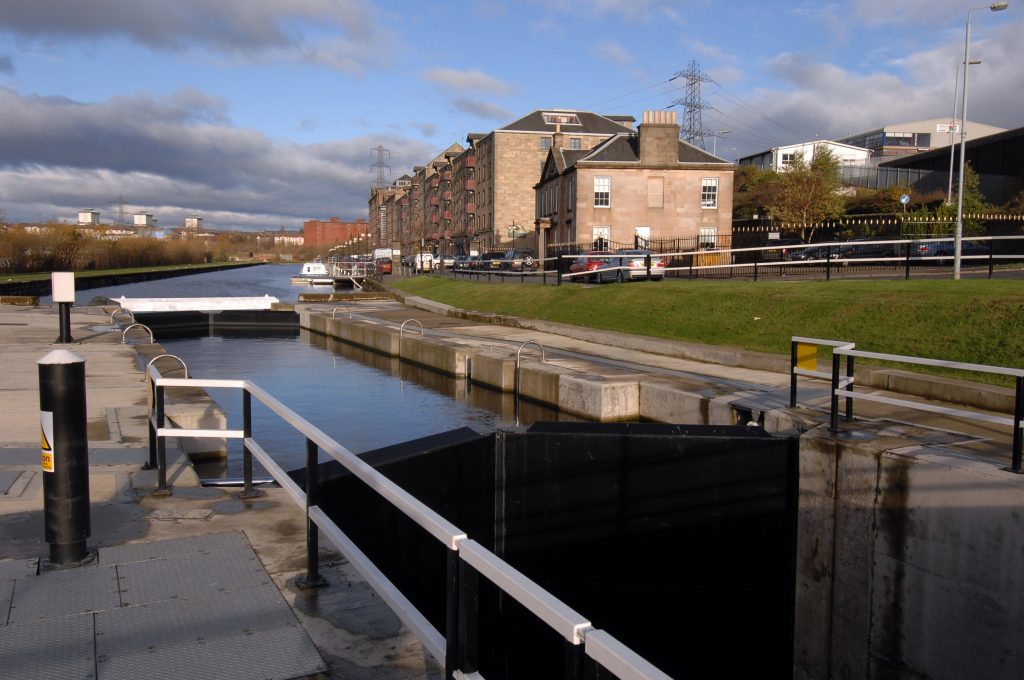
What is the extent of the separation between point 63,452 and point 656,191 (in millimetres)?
48386

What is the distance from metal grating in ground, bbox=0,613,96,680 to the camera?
3629 mm

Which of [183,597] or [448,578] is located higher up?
[448,578]

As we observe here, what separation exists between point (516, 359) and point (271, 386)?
7.45 meters

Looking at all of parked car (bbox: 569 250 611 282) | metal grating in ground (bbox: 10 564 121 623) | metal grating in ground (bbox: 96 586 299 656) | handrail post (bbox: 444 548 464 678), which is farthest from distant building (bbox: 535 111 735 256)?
handrail post (bbox: 444 548 464 678)

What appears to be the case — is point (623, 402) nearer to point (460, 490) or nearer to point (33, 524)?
point (460, 490)

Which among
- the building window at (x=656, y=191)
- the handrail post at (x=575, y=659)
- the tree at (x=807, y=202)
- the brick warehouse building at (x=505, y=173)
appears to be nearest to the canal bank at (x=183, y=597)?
the handrail post at (x=575, y=659)

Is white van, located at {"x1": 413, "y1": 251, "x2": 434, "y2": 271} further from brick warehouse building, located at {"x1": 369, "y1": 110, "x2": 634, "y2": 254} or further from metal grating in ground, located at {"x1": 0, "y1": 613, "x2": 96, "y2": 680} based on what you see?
metal grating in ground, located at {"x1": 0, "y1": 613, "x2": 96, "y2": 680}

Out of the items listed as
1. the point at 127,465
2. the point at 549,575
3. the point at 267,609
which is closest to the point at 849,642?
the point at 549,575

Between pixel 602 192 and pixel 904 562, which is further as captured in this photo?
pixel 602 192

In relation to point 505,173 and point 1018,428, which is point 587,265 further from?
point 505,173

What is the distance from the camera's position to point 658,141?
50.8 m

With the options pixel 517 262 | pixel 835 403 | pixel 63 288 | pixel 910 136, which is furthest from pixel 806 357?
pixel 910 136

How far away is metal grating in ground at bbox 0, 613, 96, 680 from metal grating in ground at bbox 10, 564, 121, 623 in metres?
0.11

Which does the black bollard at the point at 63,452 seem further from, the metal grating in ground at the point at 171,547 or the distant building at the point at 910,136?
the distant building at the point at 910,136
